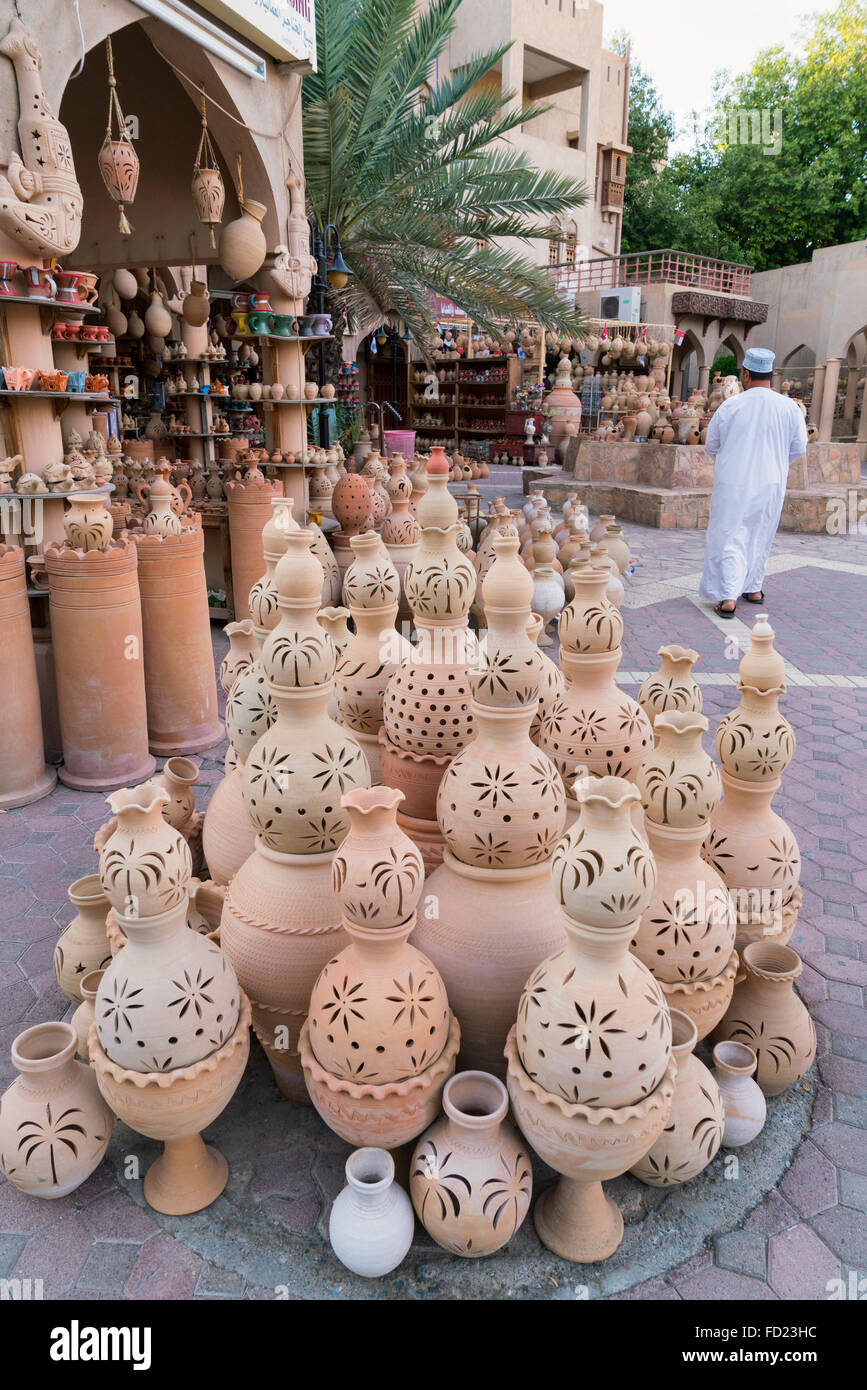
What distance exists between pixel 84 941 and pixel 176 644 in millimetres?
2085

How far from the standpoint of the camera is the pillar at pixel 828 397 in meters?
17.8

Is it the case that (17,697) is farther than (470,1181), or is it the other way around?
(17,697)

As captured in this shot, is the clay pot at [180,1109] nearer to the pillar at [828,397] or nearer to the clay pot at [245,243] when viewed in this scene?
the clay pot at [245,243]

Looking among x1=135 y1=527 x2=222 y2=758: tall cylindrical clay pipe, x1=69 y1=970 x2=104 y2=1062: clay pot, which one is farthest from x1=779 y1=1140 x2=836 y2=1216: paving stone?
x1=135 y1=527 x2=222 y2=758: tall cylindrical clay pipe

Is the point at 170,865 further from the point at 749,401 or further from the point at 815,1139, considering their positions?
the point at 749,401

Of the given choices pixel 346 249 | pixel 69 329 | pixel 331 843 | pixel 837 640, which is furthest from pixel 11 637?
pixel 346 249

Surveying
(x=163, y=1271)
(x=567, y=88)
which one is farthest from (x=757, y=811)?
(x=567, y=88)

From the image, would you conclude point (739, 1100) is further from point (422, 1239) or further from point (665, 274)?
point (665, 274)

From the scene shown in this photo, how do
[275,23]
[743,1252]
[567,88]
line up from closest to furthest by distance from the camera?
1. [743,1252]
2. [275,23]
3. [567,88]

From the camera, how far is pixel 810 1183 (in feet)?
5.99

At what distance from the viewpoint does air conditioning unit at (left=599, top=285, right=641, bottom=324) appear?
61.4 ft

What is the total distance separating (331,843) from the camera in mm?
1890

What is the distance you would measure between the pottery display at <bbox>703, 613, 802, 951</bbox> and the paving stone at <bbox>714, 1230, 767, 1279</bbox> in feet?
2.19

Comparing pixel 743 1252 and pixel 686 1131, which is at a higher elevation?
pixel 686 1131
